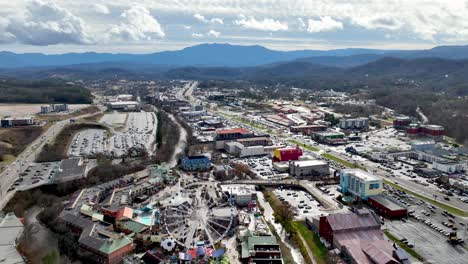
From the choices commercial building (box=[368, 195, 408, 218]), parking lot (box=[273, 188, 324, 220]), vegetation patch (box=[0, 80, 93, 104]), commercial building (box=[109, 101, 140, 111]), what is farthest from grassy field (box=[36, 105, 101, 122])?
commercial building (box=[368, 195, 408, 218])

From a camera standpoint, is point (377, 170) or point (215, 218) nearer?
point (215, 218)

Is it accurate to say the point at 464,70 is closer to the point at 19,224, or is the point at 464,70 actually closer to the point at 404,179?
the point at 404,179

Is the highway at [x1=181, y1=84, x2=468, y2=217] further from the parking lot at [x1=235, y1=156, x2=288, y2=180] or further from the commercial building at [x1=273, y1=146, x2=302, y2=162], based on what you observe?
the parking lot at [x1=235, y1=156, x2=288, y2=180]

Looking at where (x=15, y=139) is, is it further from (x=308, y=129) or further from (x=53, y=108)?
(x=308, y=129)

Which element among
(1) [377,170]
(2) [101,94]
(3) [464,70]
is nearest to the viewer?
(1) [377,170]

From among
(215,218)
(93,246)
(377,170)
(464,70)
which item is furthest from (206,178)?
(464,70)
